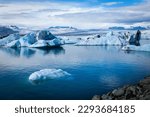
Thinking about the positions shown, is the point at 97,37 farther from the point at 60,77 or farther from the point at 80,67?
the point at 60,77

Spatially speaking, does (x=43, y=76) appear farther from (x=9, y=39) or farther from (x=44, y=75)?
(x=9, y=39)

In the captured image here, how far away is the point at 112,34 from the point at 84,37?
227cm

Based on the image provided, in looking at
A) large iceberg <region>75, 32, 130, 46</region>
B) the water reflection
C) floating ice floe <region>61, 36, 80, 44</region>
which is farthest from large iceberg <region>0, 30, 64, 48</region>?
large iceberg <region>75, 32, 130, 46</region>

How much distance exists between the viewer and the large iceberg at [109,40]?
Result: 685 inches

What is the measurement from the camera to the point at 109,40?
17.7 metres

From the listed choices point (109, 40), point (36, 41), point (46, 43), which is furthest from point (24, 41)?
point (109, 40)

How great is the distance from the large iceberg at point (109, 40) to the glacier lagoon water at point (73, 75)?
15.3 ft

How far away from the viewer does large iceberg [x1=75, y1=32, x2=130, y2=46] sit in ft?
57.1

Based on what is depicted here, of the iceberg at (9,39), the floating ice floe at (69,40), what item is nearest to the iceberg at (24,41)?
the iceberg at (9,39)

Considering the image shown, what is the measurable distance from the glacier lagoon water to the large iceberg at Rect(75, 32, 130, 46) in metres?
4.65

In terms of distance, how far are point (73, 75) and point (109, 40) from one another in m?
9.27

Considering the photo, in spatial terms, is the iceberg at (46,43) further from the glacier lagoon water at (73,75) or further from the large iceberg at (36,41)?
the glacier lagoon water at (73,75)

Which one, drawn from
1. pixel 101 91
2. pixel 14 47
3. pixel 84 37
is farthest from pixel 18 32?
pixel 101 91

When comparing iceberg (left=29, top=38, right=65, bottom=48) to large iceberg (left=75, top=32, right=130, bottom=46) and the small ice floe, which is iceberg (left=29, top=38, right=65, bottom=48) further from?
the small ice floe
